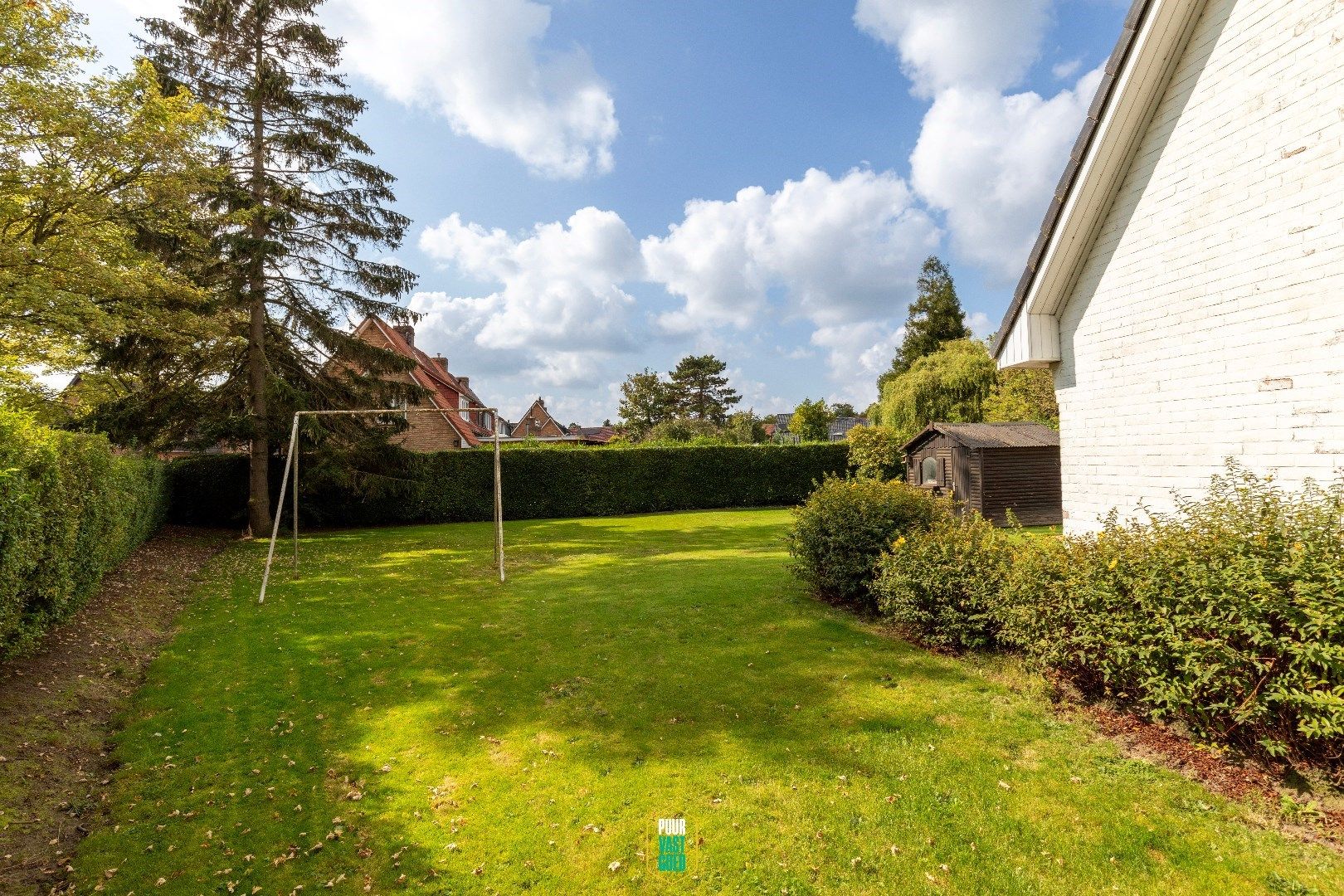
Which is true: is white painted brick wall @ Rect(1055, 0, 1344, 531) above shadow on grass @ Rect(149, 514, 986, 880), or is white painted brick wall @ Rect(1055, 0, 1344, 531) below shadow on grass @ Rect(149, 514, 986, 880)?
above

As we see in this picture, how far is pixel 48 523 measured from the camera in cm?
648

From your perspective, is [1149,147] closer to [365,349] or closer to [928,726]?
[928,726]

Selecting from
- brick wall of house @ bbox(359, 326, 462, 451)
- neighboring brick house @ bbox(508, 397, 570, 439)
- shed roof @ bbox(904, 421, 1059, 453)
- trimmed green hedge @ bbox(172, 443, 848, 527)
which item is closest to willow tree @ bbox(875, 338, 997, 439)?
trimmed green hedge @ bbox(172, 443, 848, 527)

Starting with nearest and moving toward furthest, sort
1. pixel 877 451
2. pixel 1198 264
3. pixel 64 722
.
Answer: pixel 1198 264 → pixel 64 722 → pixel 877 451

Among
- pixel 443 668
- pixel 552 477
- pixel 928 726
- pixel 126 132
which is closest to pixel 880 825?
pixel 928 726

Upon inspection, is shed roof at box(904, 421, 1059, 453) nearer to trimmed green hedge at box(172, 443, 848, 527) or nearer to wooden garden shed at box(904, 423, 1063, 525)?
wooden garden shed at box(904, 423, 1063, 525)

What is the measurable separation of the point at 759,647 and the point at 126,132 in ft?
52.4

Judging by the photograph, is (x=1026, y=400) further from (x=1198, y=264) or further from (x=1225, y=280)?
(x=1225, y=280)

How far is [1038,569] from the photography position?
563 cm

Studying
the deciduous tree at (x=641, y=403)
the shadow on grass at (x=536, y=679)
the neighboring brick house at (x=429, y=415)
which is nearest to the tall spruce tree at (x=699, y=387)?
the deciduous tree at (x=641, y=403)

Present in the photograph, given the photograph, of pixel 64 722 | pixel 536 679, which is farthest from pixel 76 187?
pixel 536 679

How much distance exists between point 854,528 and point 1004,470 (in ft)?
43.9

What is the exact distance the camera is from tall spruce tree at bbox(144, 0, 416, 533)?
16.6 meters

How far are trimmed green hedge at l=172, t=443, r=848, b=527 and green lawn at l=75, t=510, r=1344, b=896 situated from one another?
1242 centimetres
